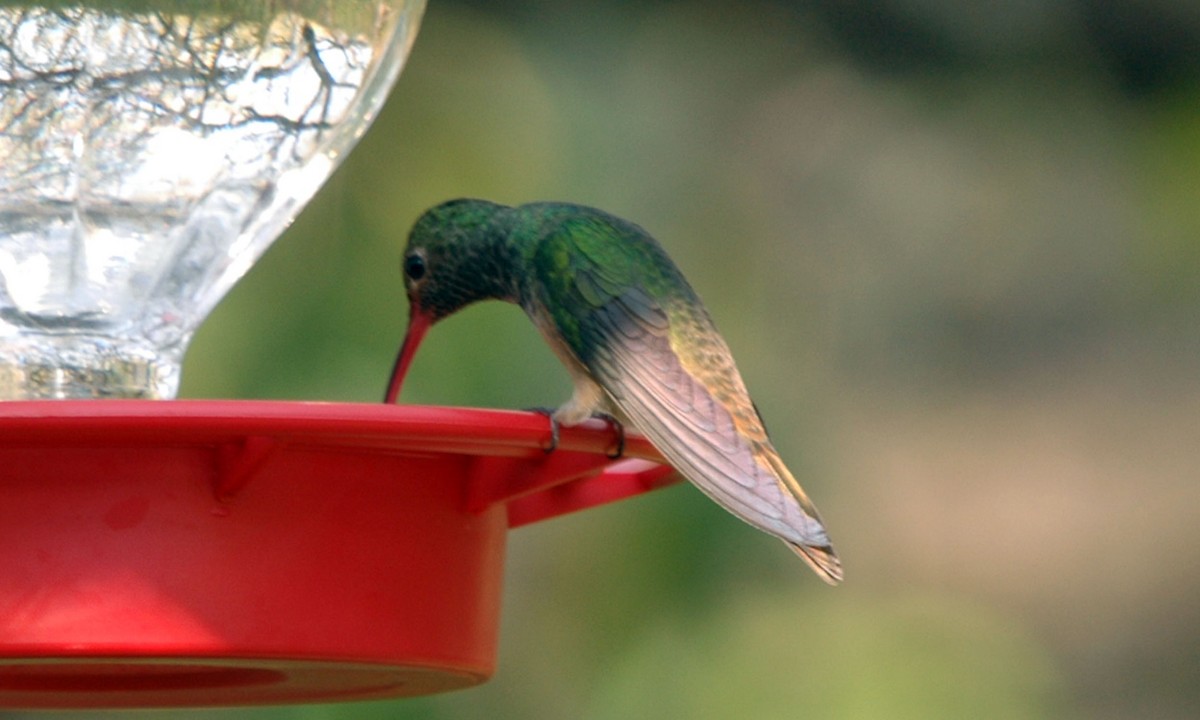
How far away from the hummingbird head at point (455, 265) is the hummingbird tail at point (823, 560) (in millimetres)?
946

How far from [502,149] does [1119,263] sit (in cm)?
170

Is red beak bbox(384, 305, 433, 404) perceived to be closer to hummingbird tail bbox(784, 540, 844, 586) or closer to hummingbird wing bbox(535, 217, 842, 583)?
hummingbird wing bbox(535, 217, 842, 583)

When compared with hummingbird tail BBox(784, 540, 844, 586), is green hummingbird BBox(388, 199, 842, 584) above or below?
above

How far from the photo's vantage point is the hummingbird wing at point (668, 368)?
2.10m

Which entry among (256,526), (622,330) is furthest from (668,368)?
(256,526)

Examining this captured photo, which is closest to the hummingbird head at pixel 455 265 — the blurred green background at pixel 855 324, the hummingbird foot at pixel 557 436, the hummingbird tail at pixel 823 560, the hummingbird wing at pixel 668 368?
the hummingbird wing at pixel 668 368

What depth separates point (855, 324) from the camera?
15.4ft

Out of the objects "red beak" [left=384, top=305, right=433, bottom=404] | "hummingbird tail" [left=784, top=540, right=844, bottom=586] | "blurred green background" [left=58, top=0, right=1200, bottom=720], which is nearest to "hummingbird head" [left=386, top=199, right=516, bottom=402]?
"red beak" [left=384, top=305, right=433, bottom=404]

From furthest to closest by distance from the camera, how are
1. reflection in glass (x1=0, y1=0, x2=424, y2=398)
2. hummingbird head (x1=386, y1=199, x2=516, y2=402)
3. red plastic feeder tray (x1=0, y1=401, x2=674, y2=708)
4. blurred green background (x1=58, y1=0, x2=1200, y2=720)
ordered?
blurred green background (x1=58, y1=0, x2=1200, y2=720) → hummingbird head (x1=386, y1=199, x2=516, y2=402) → reflection in glass (x1=0, y1=0, x2=424, y2=398) → red plastic feeder tray (x1=0, y1=401, x2=674, y2=708)

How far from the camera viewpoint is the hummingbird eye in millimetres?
2949

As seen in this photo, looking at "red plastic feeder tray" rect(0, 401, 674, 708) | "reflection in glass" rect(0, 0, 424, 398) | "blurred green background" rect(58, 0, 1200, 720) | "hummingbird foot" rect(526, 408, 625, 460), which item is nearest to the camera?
"red plastic feeder tray" rect(0, 401, 674, 708)

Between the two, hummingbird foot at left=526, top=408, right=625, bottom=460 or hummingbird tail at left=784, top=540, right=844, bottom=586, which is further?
hummingbird tail at left=784, top=540, right=844, bottom=586

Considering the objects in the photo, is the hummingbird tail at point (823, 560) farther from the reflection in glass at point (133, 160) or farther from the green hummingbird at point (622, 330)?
the reflection in glass at point (133, 160)

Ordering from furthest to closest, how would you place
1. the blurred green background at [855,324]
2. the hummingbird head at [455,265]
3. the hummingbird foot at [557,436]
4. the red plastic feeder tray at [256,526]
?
the blurred green background at [855,324] → the hummingbird head at [455,265] → the hummingbird foot at [557,436] → the red plastic feeder tray at [256,526]
